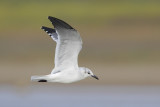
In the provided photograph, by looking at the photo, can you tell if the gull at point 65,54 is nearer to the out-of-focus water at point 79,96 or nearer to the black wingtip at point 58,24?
the black wingtip at point 58,24

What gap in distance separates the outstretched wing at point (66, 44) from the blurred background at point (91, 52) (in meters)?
2.59

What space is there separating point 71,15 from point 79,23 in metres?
0.36

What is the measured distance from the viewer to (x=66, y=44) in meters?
11.7

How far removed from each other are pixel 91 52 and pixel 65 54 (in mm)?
7262

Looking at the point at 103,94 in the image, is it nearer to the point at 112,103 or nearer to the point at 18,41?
the point at 112,103

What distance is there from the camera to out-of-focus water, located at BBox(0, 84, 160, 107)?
47.5ft

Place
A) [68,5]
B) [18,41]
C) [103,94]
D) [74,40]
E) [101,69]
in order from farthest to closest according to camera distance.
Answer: [68,5] < [18,41] < [101,69] < [103,94] < [74,40]

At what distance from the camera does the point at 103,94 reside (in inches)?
621

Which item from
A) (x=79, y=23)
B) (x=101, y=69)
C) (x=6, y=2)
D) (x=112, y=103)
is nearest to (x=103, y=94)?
(x=112, y=103)

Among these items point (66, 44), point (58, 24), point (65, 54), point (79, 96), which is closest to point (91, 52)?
point (79, 96)

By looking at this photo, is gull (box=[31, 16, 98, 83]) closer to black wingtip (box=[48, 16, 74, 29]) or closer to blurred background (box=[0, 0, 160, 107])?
black wingtip (box=[48, 16, 74, 29])

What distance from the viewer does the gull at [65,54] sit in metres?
11.5

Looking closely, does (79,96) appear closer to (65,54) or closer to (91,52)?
(65,54)

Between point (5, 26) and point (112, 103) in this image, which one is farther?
point (5, 26)
